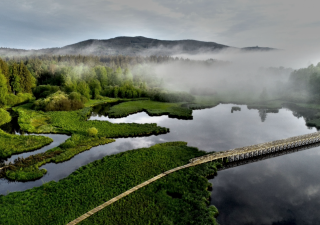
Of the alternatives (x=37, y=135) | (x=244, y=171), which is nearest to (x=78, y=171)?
(x=37, y=135)

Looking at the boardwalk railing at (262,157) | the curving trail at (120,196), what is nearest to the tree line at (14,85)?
the curving trail at (120,196)

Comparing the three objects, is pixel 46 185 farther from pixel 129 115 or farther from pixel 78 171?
pixel 129 115

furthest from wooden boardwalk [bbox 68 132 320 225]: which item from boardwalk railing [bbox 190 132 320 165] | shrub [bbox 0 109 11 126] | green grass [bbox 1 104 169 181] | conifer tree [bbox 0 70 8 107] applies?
conifer tree [bbox 0 70 8 107]

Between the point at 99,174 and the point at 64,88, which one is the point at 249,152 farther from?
the point at 64,88

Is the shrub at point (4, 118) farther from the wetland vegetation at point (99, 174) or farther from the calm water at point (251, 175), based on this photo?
the calm water at point (251, 175)

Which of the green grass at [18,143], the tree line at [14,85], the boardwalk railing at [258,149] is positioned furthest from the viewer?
the tree line at [14,85]

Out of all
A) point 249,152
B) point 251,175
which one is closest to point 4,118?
point 249,152
